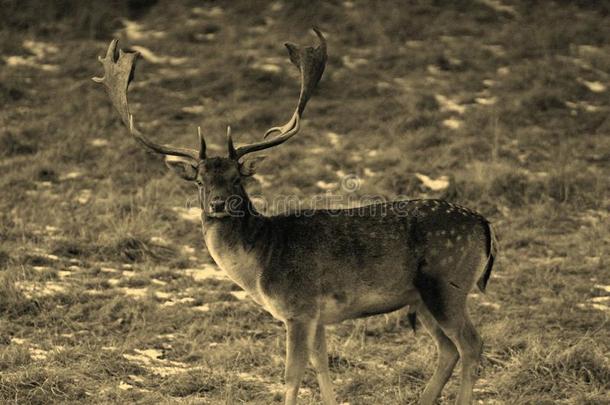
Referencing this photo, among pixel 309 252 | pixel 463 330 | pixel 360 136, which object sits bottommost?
pixel 360 136

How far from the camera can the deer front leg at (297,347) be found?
6.55m

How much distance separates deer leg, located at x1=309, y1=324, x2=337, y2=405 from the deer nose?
1.13 metres

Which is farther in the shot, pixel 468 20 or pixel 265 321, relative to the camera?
pixel 468 20

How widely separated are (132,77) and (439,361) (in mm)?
3311

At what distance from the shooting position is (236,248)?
6.73 metres

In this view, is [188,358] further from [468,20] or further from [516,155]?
[468,20]

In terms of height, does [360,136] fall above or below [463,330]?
below

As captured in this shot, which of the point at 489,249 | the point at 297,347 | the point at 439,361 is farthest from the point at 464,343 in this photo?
the point at 297,347

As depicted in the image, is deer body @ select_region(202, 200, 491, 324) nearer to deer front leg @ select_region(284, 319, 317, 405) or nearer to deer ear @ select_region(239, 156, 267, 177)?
deer front leg @ select_region(284, 319, 317, 405)

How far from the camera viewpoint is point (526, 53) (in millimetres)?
16266

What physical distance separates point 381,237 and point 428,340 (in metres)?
1.85

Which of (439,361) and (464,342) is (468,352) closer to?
(464,342)

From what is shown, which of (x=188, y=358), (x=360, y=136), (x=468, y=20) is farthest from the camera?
(x=468, y=20)

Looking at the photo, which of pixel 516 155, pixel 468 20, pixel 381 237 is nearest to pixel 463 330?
pixel 381 237
